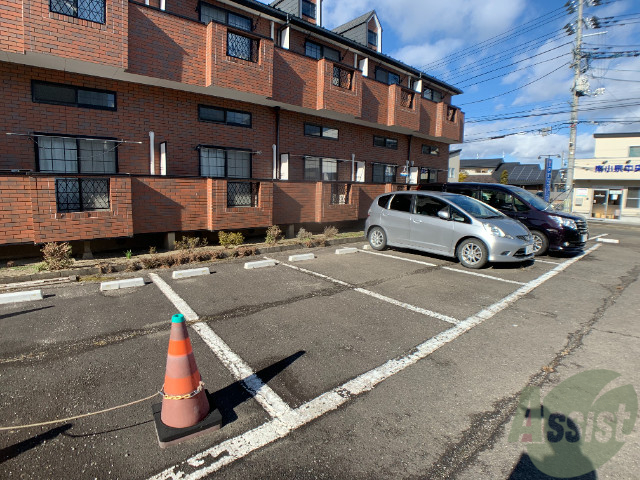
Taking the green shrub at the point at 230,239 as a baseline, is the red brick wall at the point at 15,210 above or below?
above

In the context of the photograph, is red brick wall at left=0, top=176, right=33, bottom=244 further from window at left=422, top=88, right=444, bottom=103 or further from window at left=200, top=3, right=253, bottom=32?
window at left=422, top=88, right=444, bottom=103

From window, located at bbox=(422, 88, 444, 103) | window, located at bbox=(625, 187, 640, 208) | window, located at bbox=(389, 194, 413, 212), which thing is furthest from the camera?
window, located at bbox=(625, 187, 640, 208)

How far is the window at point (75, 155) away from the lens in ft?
26.4

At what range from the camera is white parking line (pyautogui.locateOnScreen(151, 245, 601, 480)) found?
2.14 m

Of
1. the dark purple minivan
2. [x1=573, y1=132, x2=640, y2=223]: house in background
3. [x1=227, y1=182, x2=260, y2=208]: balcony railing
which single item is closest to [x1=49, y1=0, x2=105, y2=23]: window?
[x1=227, y1=182, x2=260, y2=208]: balcony railing

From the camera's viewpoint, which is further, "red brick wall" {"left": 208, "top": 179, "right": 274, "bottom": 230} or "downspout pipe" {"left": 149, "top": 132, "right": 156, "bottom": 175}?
"downspout pipe" {"left": 149, "top": 132, "right": 156, "bottom": 175}

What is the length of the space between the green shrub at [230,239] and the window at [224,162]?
202 cm

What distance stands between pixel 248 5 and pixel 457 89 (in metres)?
14.2

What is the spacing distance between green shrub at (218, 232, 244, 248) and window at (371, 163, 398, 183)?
8662mm

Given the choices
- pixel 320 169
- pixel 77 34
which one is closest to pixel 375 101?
pixel 320 169

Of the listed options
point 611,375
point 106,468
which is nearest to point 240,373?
point 106,468

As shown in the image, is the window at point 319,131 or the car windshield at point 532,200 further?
the window at point 319,131

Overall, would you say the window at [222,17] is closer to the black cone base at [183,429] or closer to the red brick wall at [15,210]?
the red brick wall at [15,210]

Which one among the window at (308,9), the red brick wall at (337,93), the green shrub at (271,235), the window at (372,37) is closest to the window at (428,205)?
the green shrub at (271,235)
